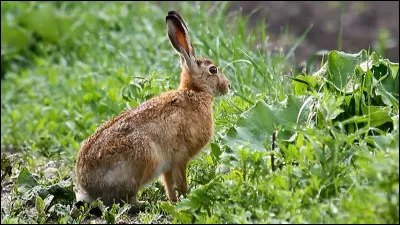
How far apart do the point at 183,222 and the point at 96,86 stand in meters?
3.79

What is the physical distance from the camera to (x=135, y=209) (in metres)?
5.32

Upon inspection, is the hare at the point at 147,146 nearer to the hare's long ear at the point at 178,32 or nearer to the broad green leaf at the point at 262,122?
the hare's long ear at the point at 178,32

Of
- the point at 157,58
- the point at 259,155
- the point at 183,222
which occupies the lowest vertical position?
the point at 183,222

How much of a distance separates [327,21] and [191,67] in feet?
18.1

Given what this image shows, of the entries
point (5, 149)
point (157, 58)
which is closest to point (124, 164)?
point (5, 149)

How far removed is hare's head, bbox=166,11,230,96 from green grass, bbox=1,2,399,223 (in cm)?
17

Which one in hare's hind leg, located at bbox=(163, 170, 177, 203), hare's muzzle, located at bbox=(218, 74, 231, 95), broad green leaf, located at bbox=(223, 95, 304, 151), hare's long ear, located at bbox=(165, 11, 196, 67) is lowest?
hare's hind leg, located at bbox=(163, 170, 177, 203)

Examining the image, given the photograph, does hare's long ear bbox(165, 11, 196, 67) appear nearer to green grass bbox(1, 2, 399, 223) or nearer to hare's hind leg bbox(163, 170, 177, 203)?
green grass bbox(1, 2, 399, 223)

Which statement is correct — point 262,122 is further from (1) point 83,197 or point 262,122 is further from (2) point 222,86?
(1) point 83,197

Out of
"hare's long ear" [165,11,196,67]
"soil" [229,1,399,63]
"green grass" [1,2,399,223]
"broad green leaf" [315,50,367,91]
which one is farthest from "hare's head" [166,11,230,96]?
"soil" [229,1,399,63]

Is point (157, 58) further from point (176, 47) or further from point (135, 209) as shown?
point (135, 209)

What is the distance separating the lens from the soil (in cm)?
1051

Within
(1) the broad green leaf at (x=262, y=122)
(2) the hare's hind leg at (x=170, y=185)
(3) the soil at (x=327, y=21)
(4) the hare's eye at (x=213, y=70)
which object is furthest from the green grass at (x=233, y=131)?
(3) the soil at (x=327, y=21)

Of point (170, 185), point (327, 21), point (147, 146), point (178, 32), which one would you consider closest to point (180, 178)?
point (170, 185)
